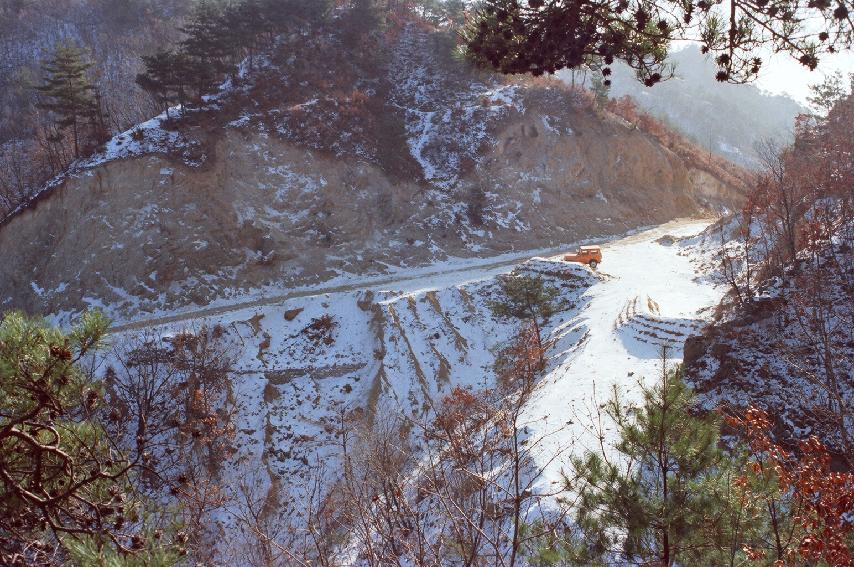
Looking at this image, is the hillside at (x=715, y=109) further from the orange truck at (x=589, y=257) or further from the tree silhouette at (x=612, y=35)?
the tree silhouette at (x=612, y=35)

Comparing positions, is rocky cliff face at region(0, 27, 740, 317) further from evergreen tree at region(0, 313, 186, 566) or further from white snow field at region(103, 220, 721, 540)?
evergreen tree at region(0, 313, 186, 566)

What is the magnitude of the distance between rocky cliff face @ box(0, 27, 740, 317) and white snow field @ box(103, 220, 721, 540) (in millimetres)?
3862

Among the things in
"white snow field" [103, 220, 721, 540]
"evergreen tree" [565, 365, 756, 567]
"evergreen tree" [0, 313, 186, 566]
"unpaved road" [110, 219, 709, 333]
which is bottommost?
"white snow field" [103, 220, 721, 540]

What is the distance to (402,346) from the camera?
21.0 meters

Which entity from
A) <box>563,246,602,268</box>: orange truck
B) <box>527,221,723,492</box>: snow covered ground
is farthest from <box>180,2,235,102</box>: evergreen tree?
<box>527,221,723,492</box>: snow covered ground

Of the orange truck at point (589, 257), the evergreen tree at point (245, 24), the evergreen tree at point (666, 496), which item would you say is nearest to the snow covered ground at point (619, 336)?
the orange truck at point (589, 257)

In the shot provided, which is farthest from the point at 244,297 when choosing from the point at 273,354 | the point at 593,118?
the point at 593,118

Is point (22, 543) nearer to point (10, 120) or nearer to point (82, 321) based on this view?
point (82, 321)

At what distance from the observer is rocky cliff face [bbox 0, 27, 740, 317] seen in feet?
83.7

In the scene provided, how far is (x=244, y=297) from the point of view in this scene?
25422 millimetres

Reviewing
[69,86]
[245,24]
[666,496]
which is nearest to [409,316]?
[666,496]

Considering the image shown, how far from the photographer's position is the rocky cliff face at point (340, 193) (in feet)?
83.7

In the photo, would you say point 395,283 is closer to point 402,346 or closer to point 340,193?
point 402,346

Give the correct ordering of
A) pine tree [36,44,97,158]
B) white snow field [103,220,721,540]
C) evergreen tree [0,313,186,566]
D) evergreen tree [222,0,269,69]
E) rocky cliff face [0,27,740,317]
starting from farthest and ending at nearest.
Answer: evergreen tree [222,0,269,69] → pine tree [36,44,97,158] → rocky cliff face [0,27,740,317] → white snow field [103,220,721,540] → evergreen tree [0,313,186,566]
